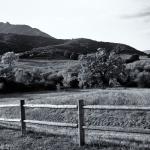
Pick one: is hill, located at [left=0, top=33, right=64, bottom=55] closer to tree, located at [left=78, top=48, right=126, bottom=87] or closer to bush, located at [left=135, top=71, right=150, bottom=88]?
bush, located at [left=135, top=71, right=150, bottom=88]

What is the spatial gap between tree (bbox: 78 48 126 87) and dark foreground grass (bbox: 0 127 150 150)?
50367 millimetres

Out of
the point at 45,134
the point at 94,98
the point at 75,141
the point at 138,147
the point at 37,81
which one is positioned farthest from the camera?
the point at 37,81

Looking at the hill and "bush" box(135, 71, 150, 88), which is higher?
the hill

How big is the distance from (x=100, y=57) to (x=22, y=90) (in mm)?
16115

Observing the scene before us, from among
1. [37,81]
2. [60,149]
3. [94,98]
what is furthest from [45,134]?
[37,81]

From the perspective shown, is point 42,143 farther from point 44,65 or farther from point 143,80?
point 44,65

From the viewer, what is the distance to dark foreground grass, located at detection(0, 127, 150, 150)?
10.8m

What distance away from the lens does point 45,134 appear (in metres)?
13.5

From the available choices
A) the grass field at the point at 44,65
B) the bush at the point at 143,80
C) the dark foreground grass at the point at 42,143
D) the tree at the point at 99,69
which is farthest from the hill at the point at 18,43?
the dark foreground grass at the point at 42,143

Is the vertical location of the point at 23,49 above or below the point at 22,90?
above

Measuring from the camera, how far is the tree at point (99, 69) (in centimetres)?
6438

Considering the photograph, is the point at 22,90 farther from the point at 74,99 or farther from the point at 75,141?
the point at 75,141

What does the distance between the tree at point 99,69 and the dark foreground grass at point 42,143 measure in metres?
50.4

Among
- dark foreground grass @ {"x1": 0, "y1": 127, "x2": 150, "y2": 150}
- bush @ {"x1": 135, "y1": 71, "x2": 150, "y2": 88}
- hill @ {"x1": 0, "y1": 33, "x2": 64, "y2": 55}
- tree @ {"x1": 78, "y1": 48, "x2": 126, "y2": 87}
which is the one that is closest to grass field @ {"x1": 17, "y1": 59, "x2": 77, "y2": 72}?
tree @ {"x1": 78, "y1": 48, "x2": 126, "y2": 87}
